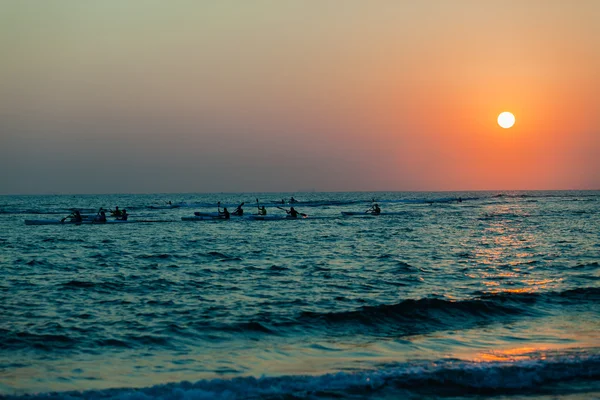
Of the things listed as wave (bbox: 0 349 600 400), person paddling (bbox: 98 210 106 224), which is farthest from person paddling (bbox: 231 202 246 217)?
wave (bbox: 0 349 600 400)

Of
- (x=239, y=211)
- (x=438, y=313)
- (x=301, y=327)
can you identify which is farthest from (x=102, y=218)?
(x=438, y=313)

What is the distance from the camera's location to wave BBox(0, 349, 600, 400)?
10.5 metres

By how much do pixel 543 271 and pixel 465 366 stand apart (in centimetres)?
1672

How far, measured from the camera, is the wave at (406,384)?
415 inches

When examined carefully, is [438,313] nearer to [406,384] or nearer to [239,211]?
[406,384]

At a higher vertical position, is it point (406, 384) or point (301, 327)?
point (406, 384)

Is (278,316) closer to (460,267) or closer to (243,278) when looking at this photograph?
(243,278)

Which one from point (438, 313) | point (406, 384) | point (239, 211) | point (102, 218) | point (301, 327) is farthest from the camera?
point (239, 211)

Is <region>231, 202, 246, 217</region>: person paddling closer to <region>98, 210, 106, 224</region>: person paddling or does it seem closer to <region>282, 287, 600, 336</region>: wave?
<region>98, 210, 106, 224</region>: person paddling

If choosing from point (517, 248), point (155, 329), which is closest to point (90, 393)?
point (155, 329)

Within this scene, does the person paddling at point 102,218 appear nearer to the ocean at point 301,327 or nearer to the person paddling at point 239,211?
the person paddling at point 239,211

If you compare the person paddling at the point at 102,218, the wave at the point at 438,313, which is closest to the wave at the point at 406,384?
the wave at the point at 438,313

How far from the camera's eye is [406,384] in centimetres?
1104

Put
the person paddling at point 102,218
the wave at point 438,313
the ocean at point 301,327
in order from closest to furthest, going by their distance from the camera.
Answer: the ocean at point 301,327, the wave at point 438,313, the person paddling at point 102,218
